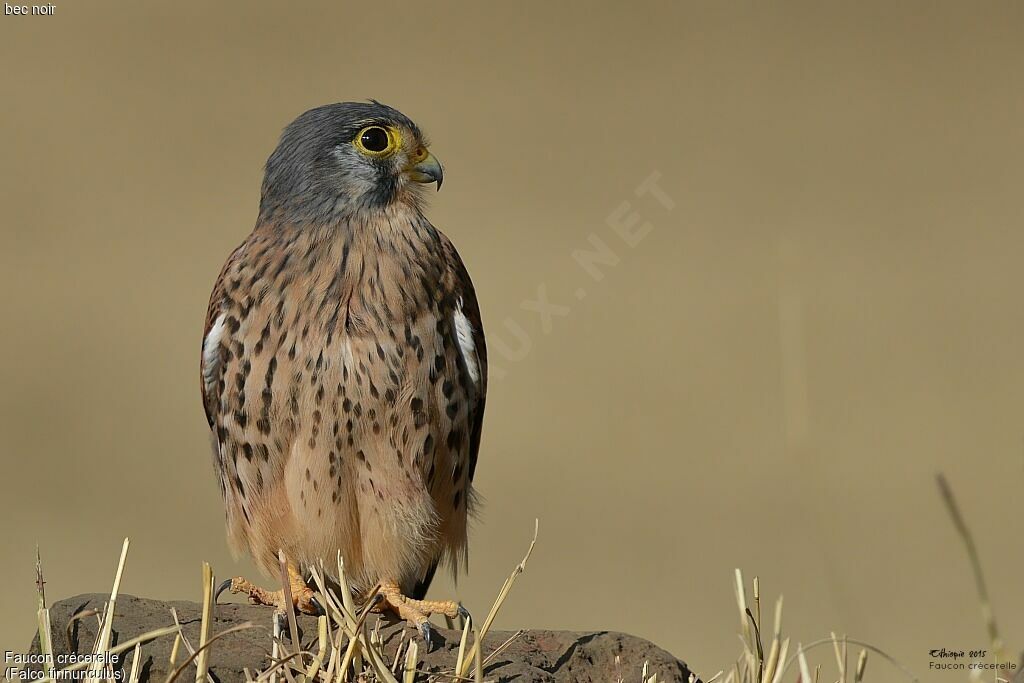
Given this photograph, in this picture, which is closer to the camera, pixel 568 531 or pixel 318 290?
pixel 318 290

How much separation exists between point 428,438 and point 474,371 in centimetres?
31

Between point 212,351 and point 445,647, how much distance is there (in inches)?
50.3

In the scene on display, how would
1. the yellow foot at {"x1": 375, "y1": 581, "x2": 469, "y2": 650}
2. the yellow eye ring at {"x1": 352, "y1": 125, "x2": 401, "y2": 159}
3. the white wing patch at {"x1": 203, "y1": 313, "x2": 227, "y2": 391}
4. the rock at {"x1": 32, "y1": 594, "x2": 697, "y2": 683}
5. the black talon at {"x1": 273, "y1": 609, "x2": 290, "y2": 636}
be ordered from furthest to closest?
the yellow eye ring at {"x1": 352, "y1": 125, "x2": 401, "y2": 159} < the white wing patch at {"x1": 203, "y1": 313, "x2": 227, "y2": 391} < the yellow foot at {"x1": 375, "y1": 581, "x2": 469, "y2": 650} < the black talon at {"x1": 273, "y1": 609, "x2": 290, "y2": 636} < the rock at {"x1": 32, "y1": 594, "x2": 697, "y2": 683}

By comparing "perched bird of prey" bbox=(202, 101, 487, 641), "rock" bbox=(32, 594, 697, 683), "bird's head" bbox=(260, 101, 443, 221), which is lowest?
"rock" bbox=(32, 594, 697, 683)

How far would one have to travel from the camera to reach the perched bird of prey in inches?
171

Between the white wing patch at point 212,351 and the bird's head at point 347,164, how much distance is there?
0.40m

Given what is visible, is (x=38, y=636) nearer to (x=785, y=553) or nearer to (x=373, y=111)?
(x=373, y=111)

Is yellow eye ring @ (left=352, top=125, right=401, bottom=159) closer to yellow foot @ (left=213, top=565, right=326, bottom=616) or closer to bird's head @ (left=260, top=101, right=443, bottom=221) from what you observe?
bird's head @ (left=260, top=101, right=443, bottom=221)

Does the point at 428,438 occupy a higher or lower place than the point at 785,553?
higher

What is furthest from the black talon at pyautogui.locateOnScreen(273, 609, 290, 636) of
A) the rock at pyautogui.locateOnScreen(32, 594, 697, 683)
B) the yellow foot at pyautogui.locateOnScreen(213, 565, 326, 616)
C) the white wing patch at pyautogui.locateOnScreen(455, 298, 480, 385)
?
the white wing patch at pyautogui.locateOnScreen(455, 298, 480, 385)

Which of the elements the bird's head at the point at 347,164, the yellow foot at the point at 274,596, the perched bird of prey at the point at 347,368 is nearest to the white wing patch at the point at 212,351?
the perched bird of prey at the point at 347,368

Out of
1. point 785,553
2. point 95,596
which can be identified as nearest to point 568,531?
point 785,553

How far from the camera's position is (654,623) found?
10.4m

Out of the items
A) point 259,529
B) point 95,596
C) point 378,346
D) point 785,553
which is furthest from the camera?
point 785,553
